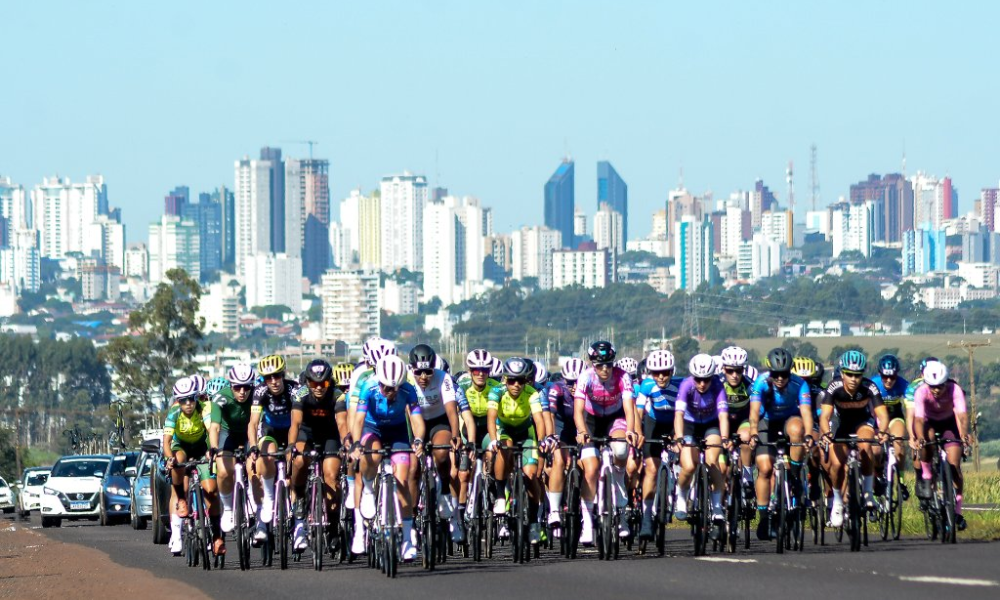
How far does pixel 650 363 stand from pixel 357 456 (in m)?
3.34

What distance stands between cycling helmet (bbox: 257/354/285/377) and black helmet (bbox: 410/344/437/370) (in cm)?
192

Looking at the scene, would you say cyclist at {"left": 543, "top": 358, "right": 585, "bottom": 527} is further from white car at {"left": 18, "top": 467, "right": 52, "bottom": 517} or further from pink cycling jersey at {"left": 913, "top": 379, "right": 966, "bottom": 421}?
white car at {"left": 18, "top": 467, "right": 52, "bottom": 517}

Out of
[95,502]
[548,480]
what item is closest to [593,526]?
[548,480]

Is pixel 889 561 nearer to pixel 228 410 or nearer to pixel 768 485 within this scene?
pixel 768 485

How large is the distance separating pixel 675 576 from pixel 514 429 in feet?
11.4

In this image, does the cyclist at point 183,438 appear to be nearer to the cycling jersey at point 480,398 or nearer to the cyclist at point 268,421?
the cyclist at point 268,421

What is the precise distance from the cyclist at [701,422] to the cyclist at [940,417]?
2.03m

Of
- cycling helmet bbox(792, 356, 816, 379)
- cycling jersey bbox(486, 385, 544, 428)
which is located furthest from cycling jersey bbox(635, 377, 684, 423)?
cycling helmet bbox(792, 356, 816, 379)

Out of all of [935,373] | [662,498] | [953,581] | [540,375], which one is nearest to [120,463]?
[540,375]

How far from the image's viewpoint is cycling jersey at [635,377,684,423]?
731 inches

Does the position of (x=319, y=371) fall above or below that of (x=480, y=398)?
above

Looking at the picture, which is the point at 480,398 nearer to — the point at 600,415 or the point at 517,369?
the point at 517,369

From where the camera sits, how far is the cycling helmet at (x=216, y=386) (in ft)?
62.8

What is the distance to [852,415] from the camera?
61.0 ft
